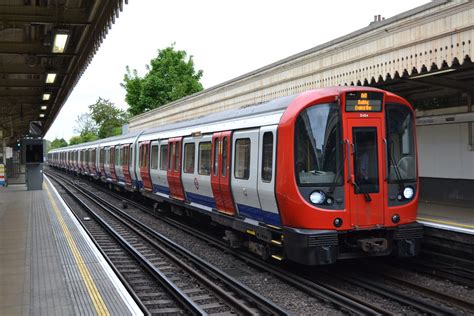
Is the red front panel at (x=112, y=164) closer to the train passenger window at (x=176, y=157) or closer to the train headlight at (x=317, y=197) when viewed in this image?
the train passenger window at (x=176, y=157)

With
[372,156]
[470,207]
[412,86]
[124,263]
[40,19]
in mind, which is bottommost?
[124,263]

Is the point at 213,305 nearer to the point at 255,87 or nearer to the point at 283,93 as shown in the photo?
the point at 283,93

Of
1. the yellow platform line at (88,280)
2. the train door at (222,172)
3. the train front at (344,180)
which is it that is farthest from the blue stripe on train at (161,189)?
the train front at (344,180)

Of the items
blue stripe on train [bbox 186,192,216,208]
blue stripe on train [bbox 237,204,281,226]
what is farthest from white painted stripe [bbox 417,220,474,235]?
blue stripe on train [bbox 186,192,216,208]

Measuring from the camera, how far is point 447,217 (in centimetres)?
959

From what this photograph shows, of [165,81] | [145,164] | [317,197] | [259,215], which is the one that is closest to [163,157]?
[145,164]

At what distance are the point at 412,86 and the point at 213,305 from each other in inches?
296

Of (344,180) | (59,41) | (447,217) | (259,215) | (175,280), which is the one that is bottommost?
(175,280)

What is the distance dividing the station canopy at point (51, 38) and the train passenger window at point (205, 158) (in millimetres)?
3117

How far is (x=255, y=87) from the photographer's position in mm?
16547

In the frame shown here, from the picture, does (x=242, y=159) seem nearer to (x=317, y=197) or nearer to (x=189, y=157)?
(x=317, y=197)

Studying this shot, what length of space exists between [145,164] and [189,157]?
5153 mm

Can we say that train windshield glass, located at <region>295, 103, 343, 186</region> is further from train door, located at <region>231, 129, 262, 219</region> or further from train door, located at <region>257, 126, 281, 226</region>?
train door, located at <region>231, 129, 262, 219</region>

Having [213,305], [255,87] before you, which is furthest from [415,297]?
[255,87]
